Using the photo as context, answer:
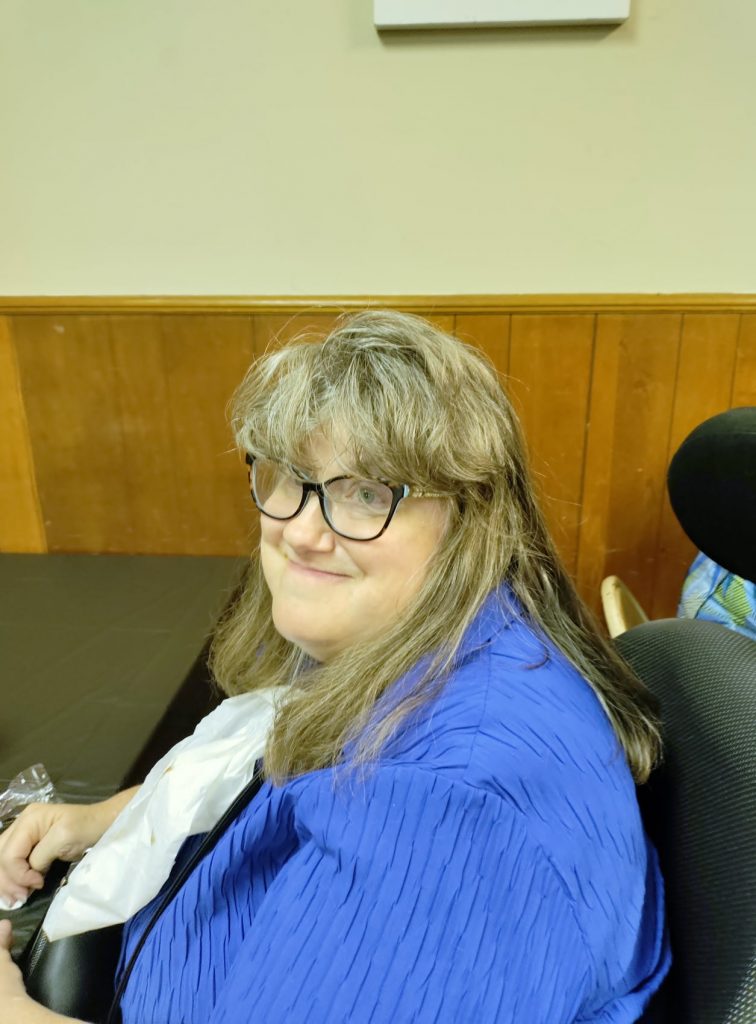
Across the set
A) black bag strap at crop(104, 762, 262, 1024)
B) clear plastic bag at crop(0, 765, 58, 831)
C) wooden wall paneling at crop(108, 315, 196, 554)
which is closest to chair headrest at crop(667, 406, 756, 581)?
black bag strap at crop(104, 762, 262, 1024)

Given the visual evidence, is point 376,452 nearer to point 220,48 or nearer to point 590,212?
point 590,212

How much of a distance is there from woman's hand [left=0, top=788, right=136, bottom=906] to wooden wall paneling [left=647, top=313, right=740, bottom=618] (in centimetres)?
Answer: 136

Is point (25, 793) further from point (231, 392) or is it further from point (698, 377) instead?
point (698, 377)

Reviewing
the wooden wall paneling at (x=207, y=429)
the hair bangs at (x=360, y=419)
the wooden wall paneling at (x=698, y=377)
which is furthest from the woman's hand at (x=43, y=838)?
the wooden wall paneling at (x=698, y=377)

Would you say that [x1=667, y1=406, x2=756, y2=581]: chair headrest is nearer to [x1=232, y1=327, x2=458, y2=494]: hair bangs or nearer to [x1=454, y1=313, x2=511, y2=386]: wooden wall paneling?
[x1=232, y1=327, x2=458, y2=494]: hair bangs

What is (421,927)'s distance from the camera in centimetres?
47

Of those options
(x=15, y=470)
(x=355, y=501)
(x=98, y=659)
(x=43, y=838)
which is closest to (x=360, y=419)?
(x=355, y=501)

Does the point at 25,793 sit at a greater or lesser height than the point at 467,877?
lesser

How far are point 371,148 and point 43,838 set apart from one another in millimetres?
1434

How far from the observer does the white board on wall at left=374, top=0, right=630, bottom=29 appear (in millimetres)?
1388

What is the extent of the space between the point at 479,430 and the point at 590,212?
43.3 inches

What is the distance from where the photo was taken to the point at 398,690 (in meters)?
0.61

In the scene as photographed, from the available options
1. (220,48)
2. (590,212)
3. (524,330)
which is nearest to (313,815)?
(524,330)

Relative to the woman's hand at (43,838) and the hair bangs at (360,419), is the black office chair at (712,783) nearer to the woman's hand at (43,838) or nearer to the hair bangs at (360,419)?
the hair bangs at (360,419)
